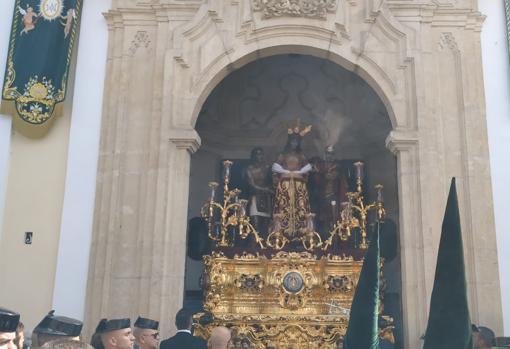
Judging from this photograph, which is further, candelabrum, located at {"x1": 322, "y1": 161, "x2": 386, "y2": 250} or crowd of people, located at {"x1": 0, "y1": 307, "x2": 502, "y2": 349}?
candelabrum, located at {"x1": 322, "y1": 161, "x2": 386, "y2": 250}

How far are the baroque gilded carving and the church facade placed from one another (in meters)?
0.02

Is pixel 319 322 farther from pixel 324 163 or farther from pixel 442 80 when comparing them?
pixel 442 80

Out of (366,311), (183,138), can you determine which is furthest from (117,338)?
(183,138)

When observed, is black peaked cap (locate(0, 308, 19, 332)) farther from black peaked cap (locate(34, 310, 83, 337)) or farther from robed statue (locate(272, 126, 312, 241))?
robed statue (locate(272, 126, 312, 241))

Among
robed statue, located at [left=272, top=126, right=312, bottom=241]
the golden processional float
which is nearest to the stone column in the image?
the golden processional float

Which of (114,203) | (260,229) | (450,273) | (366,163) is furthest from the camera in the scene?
(366,163)

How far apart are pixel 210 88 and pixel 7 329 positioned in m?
6.59

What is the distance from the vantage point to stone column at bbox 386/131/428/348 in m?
8.66

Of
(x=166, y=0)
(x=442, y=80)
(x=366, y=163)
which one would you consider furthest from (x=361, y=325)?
(x=366, y=163)

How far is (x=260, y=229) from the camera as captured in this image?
11117 mm

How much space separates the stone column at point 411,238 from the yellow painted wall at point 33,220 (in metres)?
4.97

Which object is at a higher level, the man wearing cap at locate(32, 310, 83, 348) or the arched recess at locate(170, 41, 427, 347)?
the arched recess at locate(170, 41, 427, 347)

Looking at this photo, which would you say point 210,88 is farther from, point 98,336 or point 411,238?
point 98,336

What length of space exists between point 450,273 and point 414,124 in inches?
264
